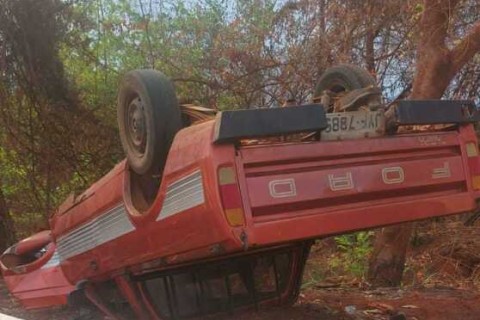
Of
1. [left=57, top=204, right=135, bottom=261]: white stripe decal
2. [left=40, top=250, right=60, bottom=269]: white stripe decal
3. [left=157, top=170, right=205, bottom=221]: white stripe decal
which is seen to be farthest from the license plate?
[left=40, top=250, right=60, bottom=269]: white stripe decal

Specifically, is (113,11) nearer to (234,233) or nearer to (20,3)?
(20,3)

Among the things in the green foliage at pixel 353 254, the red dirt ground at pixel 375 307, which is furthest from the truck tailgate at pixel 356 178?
the green foliage at pixel 353 254

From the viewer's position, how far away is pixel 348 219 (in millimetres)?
3836

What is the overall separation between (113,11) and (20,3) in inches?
94.0

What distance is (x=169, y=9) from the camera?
41.4ft

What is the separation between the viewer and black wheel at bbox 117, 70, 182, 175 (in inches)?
165

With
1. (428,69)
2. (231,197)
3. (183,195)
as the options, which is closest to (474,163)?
(231,197)

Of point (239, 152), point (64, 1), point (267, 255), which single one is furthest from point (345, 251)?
point (239, 152)

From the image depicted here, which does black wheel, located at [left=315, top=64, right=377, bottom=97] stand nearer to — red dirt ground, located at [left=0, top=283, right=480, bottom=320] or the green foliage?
red dirt ground, located at [left=0, top=283, right=480, bottom=320]

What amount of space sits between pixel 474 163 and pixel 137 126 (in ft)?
7.17

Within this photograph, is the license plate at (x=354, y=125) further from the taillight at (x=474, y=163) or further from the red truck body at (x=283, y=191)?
the taillight at (x=474, y=163)

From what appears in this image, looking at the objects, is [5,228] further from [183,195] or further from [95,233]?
[183,195]

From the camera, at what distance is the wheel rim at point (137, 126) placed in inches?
173

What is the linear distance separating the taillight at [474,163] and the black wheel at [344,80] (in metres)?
0.77
